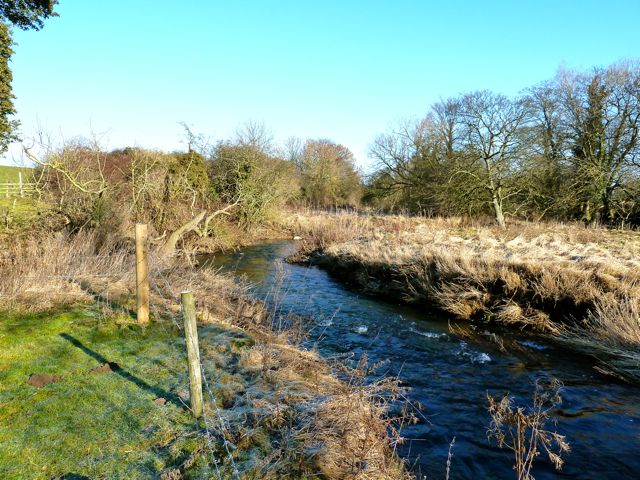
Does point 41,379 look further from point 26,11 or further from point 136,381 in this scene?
point 26,11

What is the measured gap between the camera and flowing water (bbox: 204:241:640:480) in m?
4.69

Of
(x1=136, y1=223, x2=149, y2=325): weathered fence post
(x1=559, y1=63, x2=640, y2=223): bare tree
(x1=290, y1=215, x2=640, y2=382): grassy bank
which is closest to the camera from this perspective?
(x1=136, y1=223, x2=149, y2=325): weathered fence post

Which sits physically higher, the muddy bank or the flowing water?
the muddy bank

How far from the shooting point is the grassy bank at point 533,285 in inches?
304

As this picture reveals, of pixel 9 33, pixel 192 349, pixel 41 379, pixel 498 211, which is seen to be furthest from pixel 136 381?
pixel 498 211

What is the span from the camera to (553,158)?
2433 centimetres

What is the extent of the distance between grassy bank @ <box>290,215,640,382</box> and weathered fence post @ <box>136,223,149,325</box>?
24.5 ft

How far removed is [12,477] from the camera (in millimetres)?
3279

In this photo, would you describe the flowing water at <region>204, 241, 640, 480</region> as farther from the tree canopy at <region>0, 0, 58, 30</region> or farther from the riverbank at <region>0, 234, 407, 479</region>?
the tree canopy at <region>0, 0, 58, 30</region>

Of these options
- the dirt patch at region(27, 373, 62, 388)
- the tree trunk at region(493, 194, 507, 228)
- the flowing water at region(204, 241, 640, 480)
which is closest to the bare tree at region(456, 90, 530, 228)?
the tree trunk at region(493, 194, 507, 228)

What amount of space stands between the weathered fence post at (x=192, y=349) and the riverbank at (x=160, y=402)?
187 mm

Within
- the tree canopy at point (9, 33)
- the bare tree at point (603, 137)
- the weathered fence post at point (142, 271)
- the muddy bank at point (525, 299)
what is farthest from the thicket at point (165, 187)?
the bare tree at point (603, 137)

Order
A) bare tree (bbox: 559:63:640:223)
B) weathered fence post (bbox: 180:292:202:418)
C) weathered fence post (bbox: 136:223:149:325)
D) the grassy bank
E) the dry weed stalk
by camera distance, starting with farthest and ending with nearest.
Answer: bare tree (bbox: 559:63:640:223)
the grassy bank
weathered fence post (bbox: 136:223:149:325)
the dry weed stalk
weathered fence post (bbox: 180:292:202:418)

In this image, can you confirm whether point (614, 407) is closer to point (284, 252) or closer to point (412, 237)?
point (412, 237)
